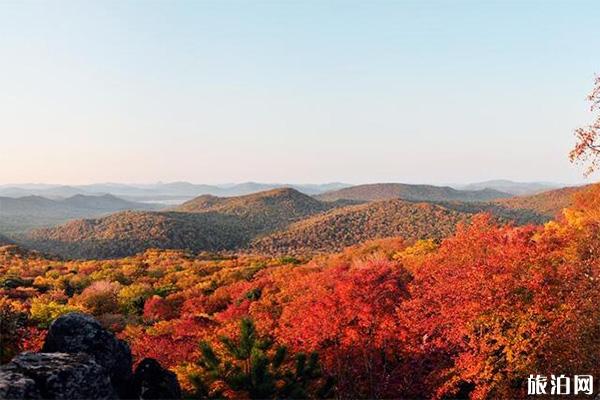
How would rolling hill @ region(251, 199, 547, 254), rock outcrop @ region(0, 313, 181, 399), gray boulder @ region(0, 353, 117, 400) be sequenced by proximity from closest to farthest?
gray boulder @ region(0, 353, 117, 400) → rock outcrop @ region(0, 313, 181, 399) → rolling hill @ region(251, 199, 547, 254)

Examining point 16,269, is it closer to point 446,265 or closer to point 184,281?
point 184,281

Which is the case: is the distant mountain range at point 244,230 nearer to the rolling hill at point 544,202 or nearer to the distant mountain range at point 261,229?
the distant mountain range at point 261,229

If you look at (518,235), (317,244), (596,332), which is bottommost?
(317,244)

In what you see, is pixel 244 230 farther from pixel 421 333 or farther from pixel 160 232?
pixel 421 333

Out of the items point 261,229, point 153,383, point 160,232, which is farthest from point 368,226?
point 153,383

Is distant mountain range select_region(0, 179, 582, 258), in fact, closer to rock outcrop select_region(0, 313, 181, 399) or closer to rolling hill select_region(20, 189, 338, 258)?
rolling hill select_region(20, 189, 338, 258)

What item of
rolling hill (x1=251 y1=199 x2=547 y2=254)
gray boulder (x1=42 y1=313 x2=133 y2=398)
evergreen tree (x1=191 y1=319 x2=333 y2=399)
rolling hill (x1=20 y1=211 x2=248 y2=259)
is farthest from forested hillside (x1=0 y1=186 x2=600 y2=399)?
rolling hill (x1=20 y1=211 x2=248 y2=259)

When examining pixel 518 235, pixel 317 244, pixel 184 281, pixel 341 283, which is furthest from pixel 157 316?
pixel 317 244
